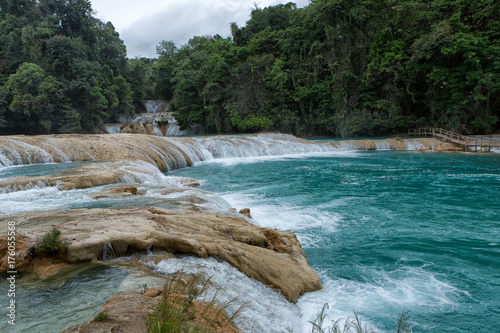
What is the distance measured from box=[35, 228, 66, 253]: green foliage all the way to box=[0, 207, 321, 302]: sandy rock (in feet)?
0.31

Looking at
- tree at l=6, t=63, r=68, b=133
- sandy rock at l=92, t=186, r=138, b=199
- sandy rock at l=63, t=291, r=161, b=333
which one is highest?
tree at l=6, t=63, r=68, b=133

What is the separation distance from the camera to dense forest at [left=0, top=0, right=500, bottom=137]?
22625 mm

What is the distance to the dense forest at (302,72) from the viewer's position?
22625mm

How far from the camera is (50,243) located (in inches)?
122

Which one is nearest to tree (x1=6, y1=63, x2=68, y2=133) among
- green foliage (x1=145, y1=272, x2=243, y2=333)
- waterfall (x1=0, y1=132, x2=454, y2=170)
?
waterfall (x1=0, y1=132, x2=454, y2=170)

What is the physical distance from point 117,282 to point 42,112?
28849 millimetres

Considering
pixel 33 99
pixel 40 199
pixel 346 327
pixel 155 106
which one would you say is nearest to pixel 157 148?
pixel 40 199

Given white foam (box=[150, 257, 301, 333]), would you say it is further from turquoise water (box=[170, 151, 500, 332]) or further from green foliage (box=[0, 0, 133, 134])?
green foliage (box=[0, 0, 133, 134])

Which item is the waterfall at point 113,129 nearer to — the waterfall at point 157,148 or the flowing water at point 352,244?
the waterfall at point 157,148

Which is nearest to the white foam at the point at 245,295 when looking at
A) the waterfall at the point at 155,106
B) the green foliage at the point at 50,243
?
the green foliage at the point at 50,243

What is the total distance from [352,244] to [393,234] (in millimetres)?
1068

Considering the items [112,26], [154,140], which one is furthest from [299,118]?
[112,26]

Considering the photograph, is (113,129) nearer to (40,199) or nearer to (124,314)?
(40,199)

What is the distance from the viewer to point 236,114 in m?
31.0
